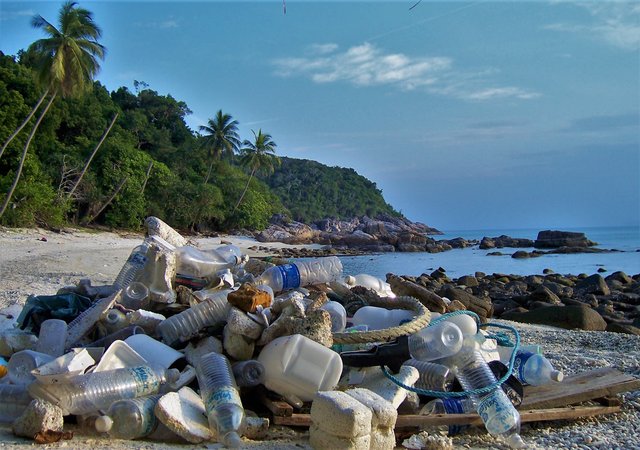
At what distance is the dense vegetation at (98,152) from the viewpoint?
84.1 feet

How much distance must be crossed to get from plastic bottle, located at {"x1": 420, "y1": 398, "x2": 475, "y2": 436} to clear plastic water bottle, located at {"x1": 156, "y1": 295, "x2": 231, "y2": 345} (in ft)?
4.62

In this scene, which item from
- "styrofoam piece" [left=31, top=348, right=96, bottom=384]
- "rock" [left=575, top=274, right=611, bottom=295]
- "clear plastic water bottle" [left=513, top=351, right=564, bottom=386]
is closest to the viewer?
"styrofoam piece" [left=31, top=348, right=96, bottom=384]

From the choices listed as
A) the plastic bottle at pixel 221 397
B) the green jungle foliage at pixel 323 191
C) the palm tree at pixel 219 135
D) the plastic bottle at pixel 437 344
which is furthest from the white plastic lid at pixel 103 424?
the green jungle foliage at pixel 323 191

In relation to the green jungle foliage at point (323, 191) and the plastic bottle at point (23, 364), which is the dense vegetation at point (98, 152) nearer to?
the plastic bottle at point (23, 364)

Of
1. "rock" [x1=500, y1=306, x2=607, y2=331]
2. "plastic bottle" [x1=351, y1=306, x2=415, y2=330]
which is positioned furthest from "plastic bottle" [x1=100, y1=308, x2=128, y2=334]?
"rock" [x1=500, y1=306, x2=607, y2=331]

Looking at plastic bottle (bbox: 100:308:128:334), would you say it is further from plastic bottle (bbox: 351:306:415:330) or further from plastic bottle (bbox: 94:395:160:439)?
plastic bottle (bbox: 351:306:415:330)

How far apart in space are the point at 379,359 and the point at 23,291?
6.33 meters

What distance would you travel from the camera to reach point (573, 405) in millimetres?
3688

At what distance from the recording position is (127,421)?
2.71 m

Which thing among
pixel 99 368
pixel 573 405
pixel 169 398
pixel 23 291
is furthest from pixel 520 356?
pixel 23 291

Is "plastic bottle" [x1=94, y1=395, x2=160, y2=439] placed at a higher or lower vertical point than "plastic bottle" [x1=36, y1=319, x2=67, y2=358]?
lower

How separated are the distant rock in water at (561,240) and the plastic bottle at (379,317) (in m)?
48.1

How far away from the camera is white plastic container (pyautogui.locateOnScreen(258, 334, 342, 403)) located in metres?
3.11

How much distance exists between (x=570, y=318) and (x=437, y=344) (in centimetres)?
717
